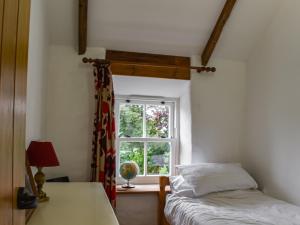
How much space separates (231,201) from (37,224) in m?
1.90

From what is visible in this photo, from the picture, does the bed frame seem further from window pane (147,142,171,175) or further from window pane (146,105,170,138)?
window pane (146,105,170,138)

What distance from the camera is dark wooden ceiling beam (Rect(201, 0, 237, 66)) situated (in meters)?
2.91

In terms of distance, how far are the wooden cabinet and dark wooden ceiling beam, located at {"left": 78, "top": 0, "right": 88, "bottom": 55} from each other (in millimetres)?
1823

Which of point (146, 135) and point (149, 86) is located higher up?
point (149, 86)

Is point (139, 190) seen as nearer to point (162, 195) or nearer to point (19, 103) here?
point (162, 195)

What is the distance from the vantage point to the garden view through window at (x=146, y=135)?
3600 millimetres

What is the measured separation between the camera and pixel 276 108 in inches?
117

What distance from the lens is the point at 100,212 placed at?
55.2 inches

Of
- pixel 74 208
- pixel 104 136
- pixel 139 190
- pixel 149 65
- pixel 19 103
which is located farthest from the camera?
pixel 149 65

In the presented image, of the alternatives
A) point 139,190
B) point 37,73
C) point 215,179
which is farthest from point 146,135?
point 37,73

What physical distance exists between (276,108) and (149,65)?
4.57 feet

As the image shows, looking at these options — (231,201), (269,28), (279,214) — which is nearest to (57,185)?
(231,201)

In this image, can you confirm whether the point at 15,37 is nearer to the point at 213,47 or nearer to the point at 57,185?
the point at 57,185

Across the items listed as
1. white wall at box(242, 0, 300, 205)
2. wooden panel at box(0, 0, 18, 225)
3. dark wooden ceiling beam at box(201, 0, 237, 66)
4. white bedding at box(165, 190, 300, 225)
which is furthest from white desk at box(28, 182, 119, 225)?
dark wooden ceiling beam at box(201, 0, 237, 66)
